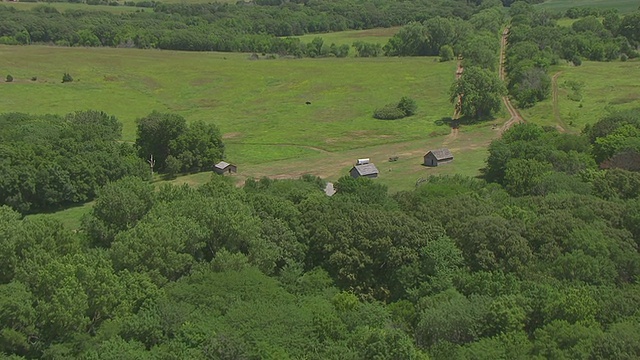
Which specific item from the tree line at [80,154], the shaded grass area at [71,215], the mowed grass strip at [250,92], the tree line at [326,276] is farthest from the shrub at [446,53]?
the shaded grass area at [71,215]

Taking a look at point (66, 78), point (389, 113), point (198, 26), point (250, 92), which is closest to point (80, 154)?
point (389, 113)

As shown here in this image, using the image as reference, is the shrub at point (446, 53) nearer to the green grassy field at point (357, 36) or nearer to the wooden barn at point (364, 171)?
the green grassy field at point (357, 36)

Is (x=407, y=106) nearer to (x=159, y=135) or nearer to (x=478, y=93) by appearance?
(x=478, y=93)

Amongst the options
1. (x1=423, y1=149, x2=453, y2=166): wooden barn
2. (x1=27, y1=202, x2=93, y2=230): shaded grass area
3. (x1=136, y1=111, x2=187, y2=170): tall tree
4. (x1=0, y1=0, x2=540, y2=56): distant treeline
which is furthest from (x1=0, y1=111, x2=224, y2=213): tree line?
(x1=0, y1=0, x2=540, y2=56): distant treeline

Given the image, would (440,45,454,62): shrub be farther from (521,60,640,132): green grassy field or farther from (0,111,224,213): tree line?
(0,111,224,213): tree line

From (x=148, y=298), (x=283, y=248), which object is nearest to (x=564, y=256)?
(x=283, y=248)

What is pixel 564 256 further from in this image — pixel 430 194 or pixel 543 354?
pixel 430 194
